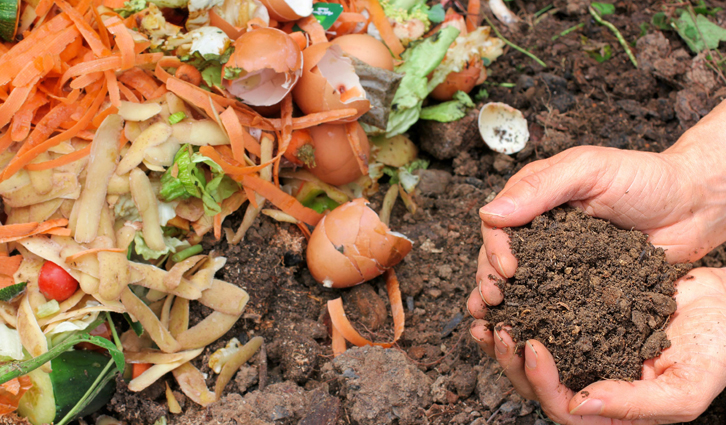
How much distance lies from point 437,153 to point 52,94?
1612 mm

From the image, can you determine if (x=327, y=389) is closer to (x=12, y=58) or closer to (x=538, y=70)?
(x=12, y=58)

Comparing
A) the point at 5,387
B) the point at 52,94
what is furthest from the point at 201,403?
the point at 52,94

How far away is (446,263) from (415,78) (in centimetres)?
89

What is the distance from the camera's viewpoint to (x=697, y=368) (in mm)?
1466

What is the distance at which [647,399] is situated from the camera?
141 cm

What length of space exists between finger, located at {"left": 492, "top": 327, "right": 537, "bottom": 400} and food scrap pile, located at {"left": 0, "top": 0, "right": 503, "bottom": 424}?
1.76ft

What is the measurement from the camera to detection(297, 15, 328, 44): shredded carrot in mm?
2172

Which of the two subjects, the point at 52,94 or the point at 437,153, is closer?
the point at 52,94

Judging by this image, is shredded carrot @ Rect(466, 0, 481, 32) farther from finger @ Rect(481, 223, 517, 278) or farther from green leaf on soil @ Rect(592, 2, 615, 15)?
finger @ Rect(481, 223, 517, 278)

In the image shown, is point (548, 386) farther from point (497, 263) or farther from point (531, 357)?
point (497, 263)

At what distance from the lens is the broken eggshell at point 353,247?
1991mm

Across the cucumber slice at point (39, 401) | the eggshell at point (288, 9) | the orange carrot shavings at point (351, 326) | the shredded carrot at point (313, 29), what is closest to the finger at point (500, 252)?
the orange carrot shavings at point (351, 326)

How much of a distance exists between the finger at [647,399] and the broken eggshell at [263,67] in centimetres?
145

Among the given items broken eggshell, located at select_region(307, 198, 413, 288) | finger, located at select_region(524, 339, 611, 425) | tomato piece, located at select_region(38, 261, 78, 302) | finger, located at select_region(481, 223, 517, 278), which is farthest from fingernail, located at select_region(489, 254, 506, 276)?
tomato piece, located at select_region(38, 261, 78, 302)
